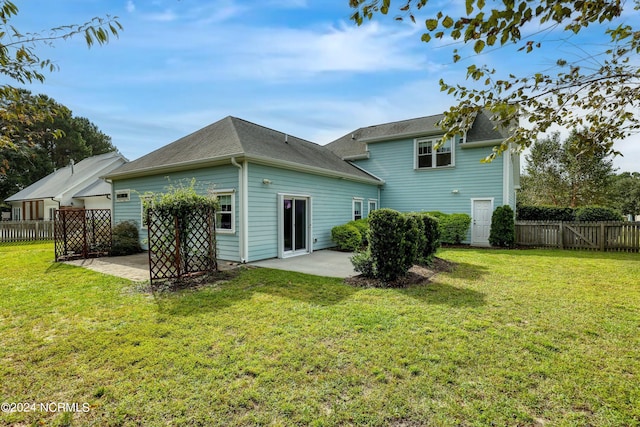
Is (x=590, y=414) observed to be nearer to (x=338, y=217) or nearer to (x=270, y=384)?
(x=270, y=384)

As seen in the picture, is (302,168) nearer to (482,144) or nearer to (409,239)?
(409,239)

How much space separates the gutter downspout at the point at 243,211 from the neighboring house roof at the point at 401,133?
8474mm

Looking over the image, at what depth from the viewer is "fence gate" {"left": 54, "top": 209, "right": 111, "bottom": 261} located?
9570 millimetres

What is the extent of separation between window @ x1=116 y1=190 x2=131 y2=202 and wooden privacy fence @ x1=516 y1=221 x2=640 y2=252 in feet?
53.4

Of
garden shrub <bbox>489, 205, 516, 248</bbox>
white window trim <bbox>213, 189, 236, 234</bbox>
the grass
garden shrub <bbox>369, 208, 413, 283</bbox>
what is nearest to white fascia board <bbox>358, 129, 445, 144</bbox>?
garden shrub <bbox>489, 205, 516, 248</bbox>

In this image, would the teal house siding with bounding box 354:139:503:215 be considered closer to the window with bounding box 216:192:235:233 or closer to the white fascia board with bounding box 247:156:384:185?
the white fascia board with bounding box 247:156:384:185

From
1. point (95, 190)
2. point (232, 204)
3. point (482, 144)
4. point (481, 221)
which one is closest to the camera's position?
point (232, 204)

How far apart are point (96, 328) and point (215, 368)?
2.22m

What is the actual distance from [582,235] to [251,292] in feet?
43.6

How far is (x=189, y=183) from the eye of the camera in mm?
10055

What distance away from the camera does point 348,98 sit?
10438mm

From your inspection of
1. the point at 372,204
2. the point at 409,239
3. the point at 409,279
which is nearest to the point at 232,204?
the point at 409,239

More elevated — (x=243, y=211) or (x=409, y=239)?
(x=243, y=211)

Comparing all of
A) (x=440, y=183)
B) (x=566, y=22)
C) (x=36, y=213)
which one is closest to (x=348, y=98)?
(x=440, y=183)
